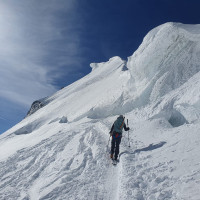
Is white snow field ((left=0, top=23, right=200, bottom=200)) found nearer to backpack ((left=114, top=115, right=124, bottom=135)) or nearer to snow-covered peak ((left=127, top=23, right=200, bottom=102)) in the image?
snow-covered peak ((left=127, top=23, right=200, bottom=102))

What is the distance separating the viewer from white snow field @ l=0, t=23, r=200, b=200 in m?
5.87

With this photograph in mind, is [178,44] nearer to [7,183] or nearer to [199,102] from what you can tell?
[199,102]

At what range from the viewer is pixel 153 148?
28.8 ft

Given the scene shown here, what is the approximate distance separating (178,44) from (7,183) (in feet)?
53.2

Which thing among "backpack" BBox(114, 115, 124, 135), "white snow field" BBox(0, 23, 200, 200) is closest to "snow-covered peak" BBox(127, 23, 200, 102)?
"white snow field" BBox(0, 23, 200, 200)

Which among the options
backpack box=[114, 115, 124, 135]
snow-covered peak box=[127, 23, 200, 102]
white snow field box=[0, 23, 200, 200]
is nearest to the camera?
white snow field box=[0, 23, 200, 200]

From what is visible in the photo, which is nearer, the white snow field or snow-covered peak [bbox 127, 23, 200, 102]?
the white snow field

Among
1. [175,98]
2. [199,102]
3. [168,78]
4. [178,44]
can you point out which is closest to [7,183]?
[199,102]

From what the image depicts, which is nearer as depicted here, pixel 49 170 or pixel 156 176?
pixel 156 176

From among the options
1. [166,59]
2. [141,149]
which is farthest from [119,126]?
[166,59]

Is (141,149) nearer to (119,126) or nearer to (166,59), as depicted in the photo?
(119,126)

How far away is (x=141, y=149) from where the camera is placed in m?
9.10

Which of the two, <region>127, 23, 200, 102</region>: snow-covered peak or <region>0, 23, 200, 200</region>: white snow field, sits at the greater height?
<region>127, 23, 200, 102</region>: snow-covered peak

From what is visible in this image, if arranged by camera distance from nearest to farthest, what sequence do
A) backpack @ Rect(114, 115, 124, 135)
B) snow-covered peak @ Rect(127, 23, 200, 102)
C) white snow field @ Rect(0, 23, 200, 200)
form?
white snow field @ Rect(0, 23, 200, 200) → backpack @ Rect(114, 115, 124, 135) → snow-covered peak @ Rect(127, 23, 200, 102)
